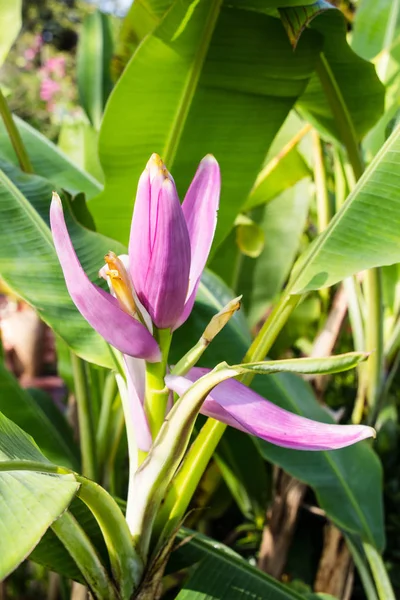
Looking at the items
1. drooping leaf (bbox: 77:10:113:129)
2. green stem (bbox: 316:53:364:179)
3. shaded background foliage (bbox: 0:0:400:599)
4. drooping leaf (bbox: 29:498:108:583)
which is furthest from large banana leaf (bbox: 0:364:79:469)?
drooping leaf (bbox: 77:10:113:129)

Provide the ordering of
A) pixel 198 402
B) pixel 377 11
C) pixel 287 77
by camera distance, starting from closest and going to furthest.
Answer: pixel 198 402 < pixel 287 77 < pixel 377 11

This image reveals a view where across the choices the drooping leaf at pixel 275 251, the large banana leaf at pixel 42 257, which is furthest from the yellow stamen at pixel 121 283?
the drooping leaf at pixel 275 251

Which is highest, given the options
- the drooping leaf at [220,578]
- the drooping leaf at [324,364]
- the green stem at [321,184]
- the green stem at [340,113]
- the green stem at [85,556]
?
the green stem at [340,113]

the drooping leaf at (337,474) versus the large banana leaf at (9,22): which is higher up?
the large banana leaf at (9,22)

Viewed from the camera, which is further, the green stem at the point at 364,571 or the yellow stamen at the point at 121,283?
the green stem at the point at 364,571

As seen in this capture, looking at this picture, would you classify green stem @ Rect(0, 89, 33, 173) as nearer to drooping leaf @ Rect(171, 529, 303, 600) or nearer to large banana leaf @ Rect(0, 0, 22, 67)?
large banana leaf @ Rect(0, 0, 22, 67)

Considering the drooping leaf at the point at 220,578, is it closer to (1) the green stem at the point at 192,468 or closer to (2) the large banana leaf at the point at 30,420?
(1) the green stem at the point at 192,468

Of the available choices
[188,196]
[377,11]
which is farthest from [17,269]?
[377,11]

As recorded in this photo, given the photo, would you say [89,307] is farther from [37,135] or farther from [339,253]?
[37,135]
